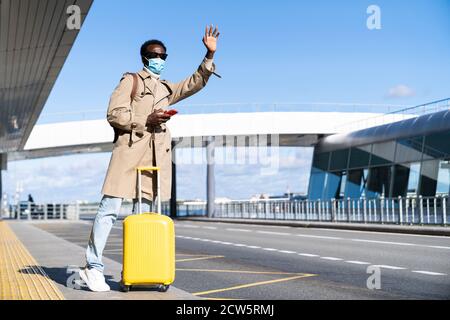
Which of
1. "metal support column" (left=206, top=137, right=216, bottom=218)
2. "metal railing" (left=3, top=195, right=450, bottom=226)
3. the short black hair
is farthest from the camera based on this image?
"metal support column" (left=206, top=137, right=216, bottom=218)

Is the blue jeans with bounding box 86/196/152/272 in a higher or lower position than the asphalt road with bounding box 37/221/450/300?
higher

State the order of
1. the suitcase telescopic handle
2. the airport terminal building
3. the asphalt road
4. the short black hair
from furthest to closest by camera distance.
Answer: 1. the airport terminal building
2. the asphalt road
3. the short black hair
4. the suitcase telescopic handle

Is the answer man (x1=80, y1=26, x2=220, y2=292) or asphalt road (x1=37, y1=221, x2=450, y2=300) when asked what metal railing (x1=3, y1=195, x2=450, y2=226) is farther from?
man (x1=80, y1=26, x2=220, y2=292)

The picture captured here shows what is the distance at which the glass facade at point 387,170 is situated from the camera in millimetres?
27047

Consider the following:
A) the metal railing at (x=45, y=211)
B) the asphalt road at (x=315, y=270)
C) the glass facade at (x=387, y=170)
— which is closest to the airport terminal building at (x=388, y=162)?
the glass facade at (x=387, y=170)

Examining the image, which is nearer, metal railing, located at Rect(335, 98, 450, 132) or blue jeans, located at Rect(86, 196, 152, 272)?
blue jeans, located at Rect(86, 196, 152, 272)

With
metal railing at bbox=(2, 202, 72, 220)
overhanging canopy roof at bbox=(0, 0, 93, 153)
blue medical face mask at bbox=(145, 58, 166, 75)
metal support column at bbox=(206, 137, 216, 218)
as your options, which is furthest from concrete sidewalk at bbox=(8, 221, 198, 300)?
metal railing at bbox=(2, 202, 72, 220)

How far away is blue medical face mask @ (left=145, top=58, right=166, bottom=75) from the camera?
589 cm

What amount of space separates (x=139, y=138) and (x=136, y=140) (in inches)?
1.6

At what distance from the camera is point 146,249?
536 centimetres

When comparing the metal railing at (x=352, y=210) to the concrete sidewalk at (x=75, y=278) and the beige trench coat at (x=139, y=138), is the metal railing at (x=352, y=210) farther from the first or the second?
the beige trench coat at (x=139, y=138)

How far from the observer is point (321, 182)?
39750 mm
